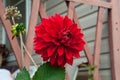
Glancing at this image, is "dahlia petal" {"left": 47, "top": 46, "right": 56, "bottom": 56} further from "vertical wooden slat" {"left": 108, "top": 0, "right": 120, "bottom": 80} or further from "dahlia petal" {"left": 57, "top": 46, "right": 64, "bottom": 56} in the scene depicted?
"vertical wooden slat" {"left": 108, "top": 0, "right": 120, "bottom": 80}

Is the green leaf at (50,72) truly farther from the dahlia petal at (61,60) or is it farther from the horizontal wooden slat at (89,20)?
the horizontal wooden slat at (89,20)

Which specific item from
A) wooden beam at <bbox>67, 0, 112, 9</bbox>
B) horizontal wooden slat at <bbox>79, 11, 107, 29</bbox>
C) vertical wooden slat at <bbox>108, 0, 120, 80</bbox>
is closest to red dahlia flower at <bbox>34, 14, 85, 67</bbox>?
wooden beam at <bbox>67, 0, 112, 9</bbox>

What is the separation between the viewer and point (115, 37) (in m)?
2.55

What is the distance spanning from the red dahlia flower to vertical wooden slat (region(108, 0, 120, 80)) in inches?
77.3

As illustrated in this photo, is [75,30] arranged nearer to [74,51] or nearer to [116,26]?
[74,51]

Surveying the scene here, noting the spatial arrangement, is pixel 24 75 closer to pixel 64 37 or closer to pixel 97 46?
pixel 64 37

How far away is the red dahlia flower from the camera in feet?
1.89

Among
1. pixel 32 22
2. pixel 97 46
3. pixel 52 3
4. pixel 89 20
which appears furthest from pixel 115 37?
pixel 52 3

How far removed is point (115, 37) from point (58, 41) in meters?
2.04

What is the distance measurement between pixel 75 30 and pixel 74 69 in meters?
2.12

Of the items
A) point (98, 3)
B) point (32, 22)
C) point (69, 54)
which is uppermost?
point (98, 3)

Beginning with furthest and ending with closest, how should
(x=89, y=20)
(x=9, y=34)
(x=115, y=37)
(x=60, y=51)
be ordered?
(x=89, y=20), (x=115, y=37), (x=9, y=34), (x=60, y=51)

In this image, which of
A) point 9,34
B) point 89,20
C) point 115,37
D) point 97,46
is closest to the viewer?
point 9,34

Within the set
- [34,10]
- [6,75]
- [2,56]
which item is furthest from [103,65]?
[2,56]
